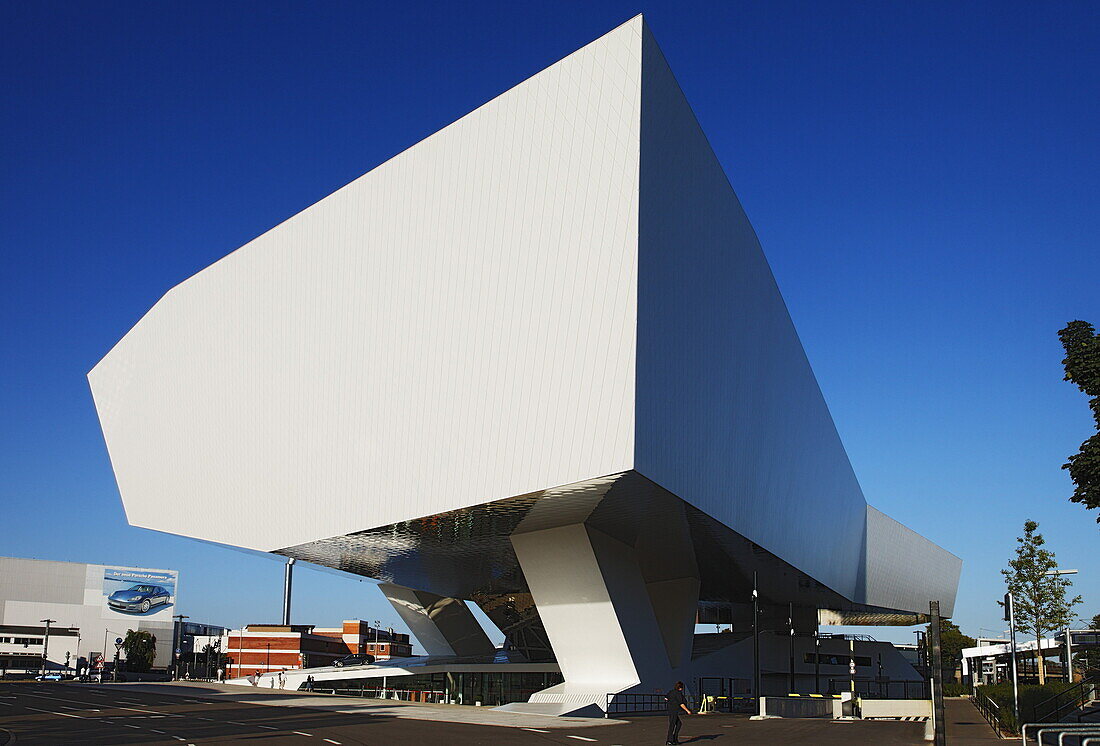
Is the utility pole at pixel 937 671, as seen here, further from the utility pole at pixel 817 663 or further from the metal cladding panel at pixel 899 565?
the metal cladding panel at pixel 899 565

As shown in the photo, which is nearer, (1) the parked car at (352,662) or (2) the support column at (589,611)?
(2) the support column at (589,611)

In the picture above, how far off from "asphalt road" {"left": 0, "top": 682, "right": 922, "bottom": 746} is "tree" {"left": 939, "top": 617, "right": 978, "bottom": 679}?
2504 inches

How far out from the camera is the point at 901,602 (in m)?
70.2

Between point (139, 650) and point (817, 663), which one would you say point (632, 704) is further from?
point (139, 650)

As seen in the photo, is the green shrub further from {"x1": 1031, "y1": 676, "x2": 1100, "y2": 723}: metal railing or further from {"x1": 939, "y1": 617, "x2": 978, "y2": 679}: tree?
{"x1": 939, "y1": 617, "x2": 978, "y2": 679}: tree

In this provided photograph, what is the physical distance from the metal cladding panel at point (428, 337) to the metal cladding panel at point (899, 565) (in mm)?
46724

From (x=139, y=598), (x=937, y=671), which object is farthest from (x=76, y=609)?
(x=937, y=671)

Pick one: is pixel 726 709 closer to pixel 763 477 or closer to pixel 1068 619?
pixel 763 477

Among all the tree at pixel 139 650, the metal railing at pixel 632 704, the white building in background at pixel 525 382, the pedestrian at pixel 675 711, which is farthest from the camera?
the tree at pixel 139 650

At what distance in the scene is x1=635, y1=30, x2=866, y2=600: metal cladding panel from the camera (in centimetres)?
2536

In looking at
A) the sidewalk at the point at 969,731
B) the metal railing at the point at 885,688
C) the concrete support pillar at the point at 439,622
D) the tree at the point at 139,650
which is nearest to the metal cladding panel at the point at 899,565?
the metal railing at the point at 885,688

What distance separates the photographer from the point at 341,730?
20938 mm

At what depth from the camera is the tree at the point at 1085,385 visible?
15.2m

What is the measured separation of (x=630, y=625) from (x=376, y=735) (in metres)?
13.9
